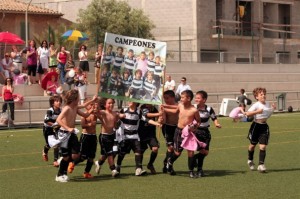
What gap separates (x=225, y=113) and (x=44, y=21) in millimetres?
21867

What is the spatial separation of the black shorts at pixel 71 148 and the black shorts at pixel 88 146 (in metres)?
0.24

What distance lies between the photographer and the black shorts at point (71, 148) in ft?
46.4

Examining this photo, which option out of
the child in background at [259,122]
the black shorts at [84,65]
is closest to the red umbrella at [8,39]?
the black shorts at [84,65]

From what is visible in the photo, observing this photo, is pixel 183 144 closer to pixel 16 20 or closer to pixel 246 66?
pixel 246 66

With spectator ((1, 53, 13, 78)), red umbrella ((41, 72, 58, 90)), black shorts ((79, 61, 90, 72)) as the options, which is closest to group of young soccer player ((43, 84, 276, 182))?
red umbrella ((41, 72, 58, 90))

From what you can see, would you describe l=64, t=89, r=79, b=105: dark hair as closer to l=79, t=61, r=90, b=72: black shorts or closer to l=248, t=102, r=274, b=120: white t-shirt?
l=248, t=102, r=274, b=120: white t-shirt

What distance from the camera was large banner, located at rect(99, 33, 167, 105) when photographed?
15.0 meters

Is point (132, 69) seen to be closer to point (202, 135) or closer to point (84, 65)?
point (202, 135)

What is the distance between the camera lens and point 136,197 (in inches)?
480

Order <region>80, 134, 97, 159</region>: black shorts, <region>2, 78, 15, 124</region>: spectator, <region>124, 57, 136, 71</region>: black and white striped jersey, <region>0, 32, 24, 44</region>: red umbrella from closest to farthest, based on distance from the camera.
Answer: <region>80, 134, 97, 159</region>: black shorts → <region>124, 57, 136, 71</region>: black and white striped jersey → <region>2, 78, 15, 124</region>: spectator → <region>0, 32, 24, 44</region>: red umbrella

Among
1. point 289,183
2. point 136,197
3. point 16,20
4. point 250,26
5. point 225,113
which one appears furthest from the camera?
point 250,26

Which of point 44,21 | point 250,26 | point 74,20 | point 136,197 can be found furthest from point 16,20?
point 136,197

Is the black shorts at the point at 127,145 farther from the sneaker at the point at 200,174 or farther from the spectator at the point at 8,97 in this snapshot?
the spectator at the point at 8,97

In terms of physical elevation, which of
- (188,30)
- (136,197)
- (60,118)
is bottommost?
(136,197)
